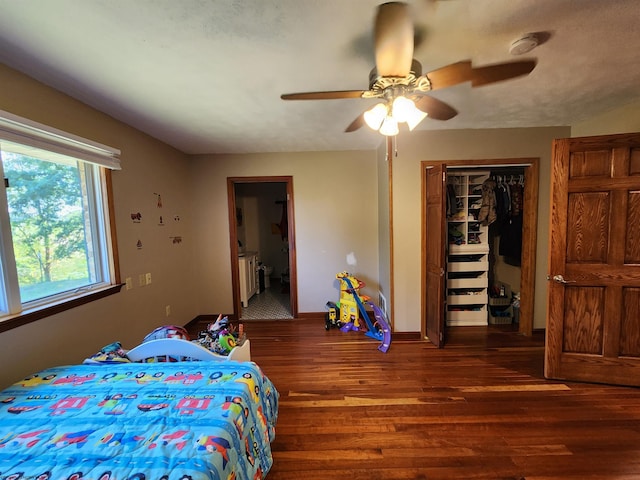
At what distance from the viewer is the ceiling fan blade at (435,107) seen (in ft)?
5.20

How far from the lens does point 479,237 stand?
3439mm

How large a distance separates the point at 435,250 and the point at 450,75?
6.04ft

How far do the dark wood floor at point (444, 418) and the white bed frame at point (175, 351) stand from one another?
672mm

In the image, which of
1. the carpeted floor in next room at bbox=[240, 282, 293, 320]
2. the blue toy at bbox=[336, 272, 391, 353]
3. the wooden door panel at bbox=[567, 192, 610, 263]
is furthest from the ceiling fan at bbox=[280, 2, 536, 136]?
the carpeted floor in next room at bbox=[240, 282, 293, 320]

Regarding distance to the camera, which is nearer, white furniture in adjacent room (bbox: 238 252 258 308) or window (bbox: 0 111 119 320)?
window (bbox: 0 111 119 320)

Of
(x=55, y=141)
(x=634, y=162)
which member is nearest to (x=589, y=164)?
(x=634, y=162)

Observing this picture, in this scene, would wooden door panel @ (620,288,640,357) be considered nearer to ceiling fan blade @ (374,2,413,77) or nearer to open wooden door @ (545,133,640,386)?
open wooden door @ (545,133,640,386)

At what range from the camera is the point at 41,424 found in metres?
1.18

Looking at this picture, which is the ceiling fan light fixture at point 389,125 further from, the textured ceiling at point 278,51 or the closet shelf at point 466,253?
the closet shelf at point 466,253

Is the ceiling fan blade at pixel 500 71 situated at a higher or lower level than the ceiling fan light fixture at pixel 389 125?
higher

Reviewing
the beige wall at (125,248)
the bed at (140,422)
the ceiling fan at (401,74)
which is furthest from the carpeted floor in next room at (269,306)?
the ceiling fan at (401,74)

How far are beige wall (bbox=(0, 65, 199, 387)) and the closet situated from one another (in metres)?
3.40

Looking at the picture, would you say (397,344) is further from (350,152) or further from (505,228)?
(350,152)

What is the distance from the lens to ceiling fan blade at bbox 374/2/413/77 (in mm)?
1152
